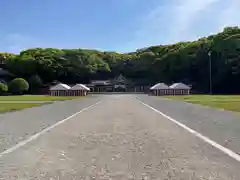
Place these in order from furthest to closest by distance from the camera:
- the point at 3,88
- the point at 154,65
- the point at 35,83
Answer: the point at 154,65
the point at 35,83
the point at 3,88

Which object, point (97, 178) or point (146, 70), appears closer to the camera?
point (97, 178)

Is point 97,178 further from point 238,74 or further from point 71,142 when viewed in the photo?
point 238,74

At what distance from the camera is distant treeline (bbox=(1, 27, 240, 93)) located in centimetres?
11356

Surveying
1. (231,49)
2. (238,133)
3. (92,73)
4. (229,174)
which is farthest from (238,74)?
(229,174)

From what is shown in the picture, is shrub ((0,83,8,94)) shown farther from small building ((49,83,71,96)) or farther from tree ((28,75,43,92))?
small building ((49,83,71,96))

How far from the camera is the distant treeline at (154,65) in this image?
113562 mm

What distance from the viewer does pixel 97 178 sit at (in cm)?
652

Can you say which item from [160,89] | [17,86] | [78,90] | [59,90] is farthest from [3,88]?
[160,89]

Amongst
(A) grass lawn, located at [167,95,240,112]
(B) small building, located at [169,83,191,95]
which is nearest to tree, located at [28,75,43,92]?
(B) small building, located at [169,83,191,95]

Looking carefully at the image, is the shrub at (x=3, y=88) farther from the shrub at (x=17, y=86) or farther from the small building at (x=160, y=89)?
the small building at (x=160, y=89)

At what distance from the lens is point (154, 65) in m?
150

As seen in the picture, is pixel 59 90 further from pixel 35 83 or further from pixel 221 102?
pixel 221 102

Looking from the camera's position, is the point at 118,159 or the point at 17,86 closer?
the point at 118,159

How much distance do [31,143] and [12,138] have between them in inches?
58.9
